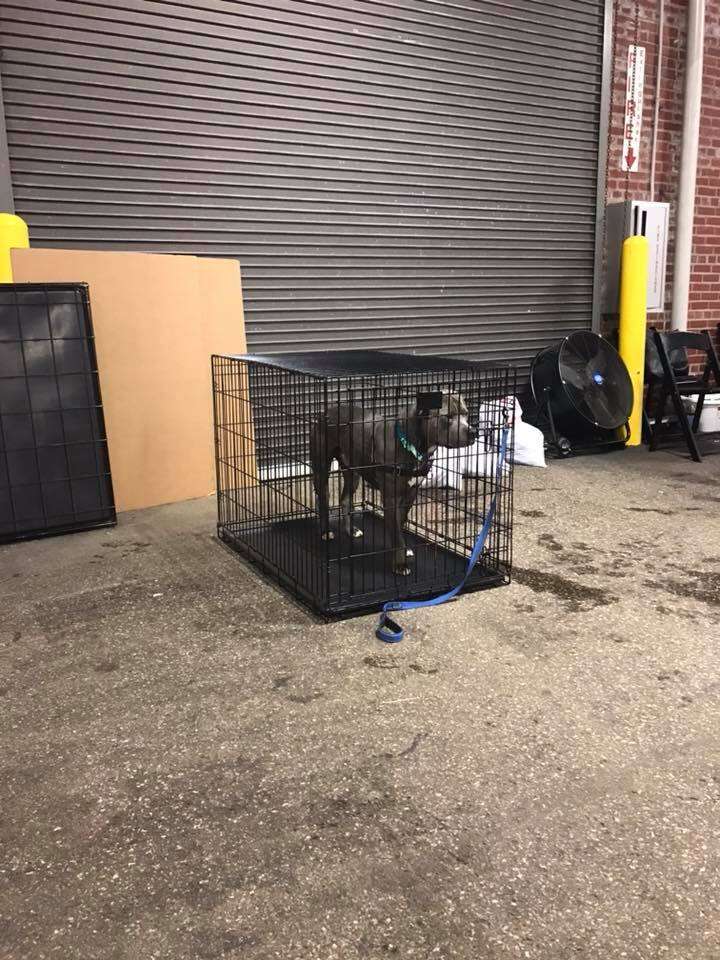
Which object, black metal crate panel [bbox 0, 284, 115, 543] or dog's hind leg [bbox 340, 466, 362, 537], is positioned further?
black metal crate panel [bbox 0, 284, 115, 543]

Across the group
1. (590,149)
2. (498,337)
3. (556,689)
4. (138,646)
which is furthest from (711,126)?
(138,646)

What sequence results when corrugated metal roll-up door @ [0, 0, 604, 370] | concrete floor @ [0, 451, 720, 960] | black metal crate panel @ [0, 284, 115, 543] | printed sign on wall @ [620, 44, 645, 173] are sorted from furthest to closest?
1. printed sign on wall @ [620, 44, 645, 173]
2. corrugated metal roll-up door @ [0, 0, 604, 370]
3. black metal crate panel @ [0, 284, 115, 543]
4. concrete floor @ [0, 451, 720, 960]

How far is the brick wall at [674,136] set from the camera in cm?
577

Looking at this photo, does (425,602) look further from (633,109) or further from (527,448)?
(633,109)

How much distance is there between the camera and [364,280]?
4910 millimetres

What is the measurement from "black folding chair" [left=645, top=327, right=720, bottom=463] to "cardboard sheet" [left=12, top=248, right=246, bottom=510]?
3116mm

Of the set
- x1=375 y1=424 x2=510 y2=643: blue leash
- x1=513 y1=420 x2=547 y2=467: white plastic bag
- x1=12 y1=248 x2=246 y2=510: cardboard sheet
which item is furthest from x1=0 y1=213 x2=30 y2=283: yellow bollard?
Answer: x1=513 y1=420 x2=547 y2=467: white plastic bag

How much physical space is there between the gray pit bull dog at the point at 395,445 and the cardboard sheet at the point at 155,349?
1400 millimetres

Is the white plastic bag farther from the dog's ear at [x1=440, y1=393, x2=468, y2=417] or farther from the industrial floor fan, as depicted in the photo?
the dog's ear at [x1=440, y1=393, x2=468, y2=417]

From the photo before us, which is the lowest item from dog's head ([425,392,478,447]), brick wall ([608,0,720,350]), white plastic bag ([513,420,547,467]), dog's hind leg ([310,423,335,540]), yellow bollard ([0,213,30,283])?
white plastic bag ([513,420,547,467])

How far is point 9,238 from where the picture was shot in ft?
11.4

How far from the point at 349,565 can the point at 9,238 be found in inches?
91.8

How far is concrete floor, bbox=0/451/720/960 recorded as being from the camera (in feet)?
4.14

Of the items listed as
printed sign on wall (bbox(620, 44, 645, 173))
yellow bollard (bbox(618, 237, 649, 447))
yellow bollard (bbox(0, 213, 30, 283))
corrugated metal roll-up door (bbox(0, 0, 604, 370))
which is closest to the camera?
yellow bollard (bbox(0, 213, 30, 283))
